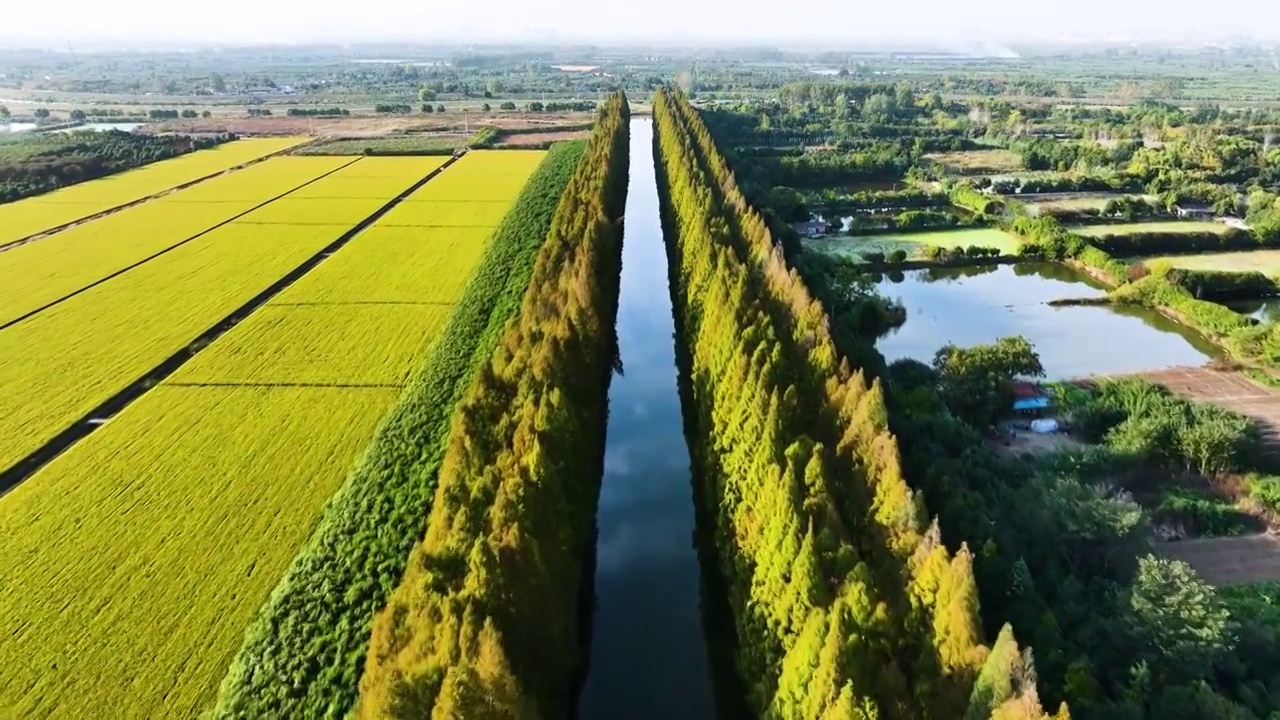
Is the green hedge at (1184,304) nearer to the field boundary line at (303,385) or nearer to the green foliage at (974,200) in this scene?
the green foliage at (974,200)

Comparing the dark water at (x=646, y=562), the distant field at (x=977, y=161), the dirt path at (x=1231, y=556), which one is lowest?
the dark water at (x=646, y=562)

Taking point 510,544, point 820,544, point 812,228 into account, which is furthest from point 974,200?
point 510,544

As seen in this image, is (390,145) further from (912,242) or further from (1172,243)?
(1172,243)

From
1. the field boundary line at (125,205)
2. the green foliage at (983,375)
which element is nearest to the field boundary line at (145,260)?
the field boundary line at (125,205)

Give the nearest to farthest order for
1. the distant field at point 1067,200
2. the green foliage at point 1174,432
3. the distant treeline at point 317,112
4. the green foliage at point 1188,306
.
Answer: the green foliage at point 1174,432 < the green foliage at point 1188,306 < the distant field at point 1067,200 < the distant treeline at point 317,112

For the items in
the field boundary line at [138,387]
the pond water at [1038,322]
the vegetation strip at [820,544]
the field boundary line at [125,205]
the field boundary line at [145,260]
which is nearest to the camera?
the vegetation strip at [820,544]

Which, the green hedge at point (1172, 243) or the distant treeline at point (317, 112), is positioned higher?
the distant treeline at point (317, 112)
